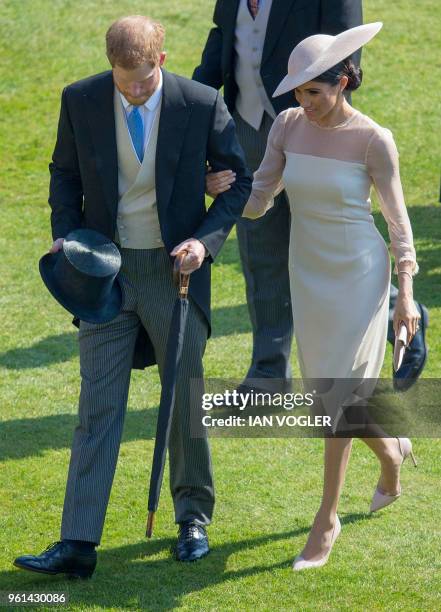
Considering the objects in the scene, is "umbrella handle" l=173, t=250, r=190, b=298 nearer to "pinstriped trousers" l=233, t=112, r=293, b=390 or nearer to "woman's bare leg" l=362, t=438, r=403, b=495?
"woman's bare leg" l=362, t=438, r=403, b=495

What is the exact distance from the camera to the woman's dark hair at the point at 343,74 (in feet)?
16.1

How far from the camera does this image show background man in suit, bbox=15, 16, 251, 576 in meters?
4.91

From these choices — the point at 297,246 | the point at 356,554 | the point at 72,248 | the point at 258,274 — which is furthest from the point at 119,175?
the point at 258,274

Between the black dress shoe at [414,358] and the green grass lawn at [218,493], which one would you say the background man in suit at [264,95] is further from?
the green grass lawn at [218,493]

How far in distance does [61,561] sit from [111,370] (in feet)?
2.30

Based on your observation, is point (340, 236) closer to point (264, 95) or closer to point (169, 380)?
point (169, 380)

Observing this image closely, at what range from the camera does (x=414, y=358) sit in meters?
6.54

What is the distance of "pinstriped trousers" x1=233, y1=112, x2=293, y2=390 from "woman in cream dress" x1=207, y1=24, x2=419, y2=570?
172 centimetres

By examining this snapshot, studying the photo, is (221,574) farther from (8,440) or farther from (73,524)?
(8,440)

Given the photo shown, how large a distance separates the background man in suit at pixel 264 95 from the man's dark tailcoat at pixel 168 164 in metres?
1.83

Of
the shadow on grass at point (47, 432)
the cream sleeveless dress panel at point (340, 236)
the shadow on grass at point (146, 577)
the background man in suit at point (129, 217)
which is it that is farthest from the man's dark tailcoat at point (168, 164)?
the shadow on grass at point (47, 432)

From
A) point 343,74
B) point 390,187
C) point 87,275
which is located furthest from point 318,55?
point 87,275

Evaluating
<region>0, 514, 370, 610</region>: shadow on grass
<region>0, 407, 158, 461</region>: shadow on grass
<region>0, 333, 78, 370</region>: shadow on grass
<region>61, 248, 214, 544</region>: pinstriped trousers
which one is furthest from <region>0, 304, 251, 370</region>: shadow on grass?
<region>61, 248, 214, 544</region>: pinstriped trousers

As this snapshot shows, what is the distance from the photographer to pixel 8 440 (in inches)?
256
